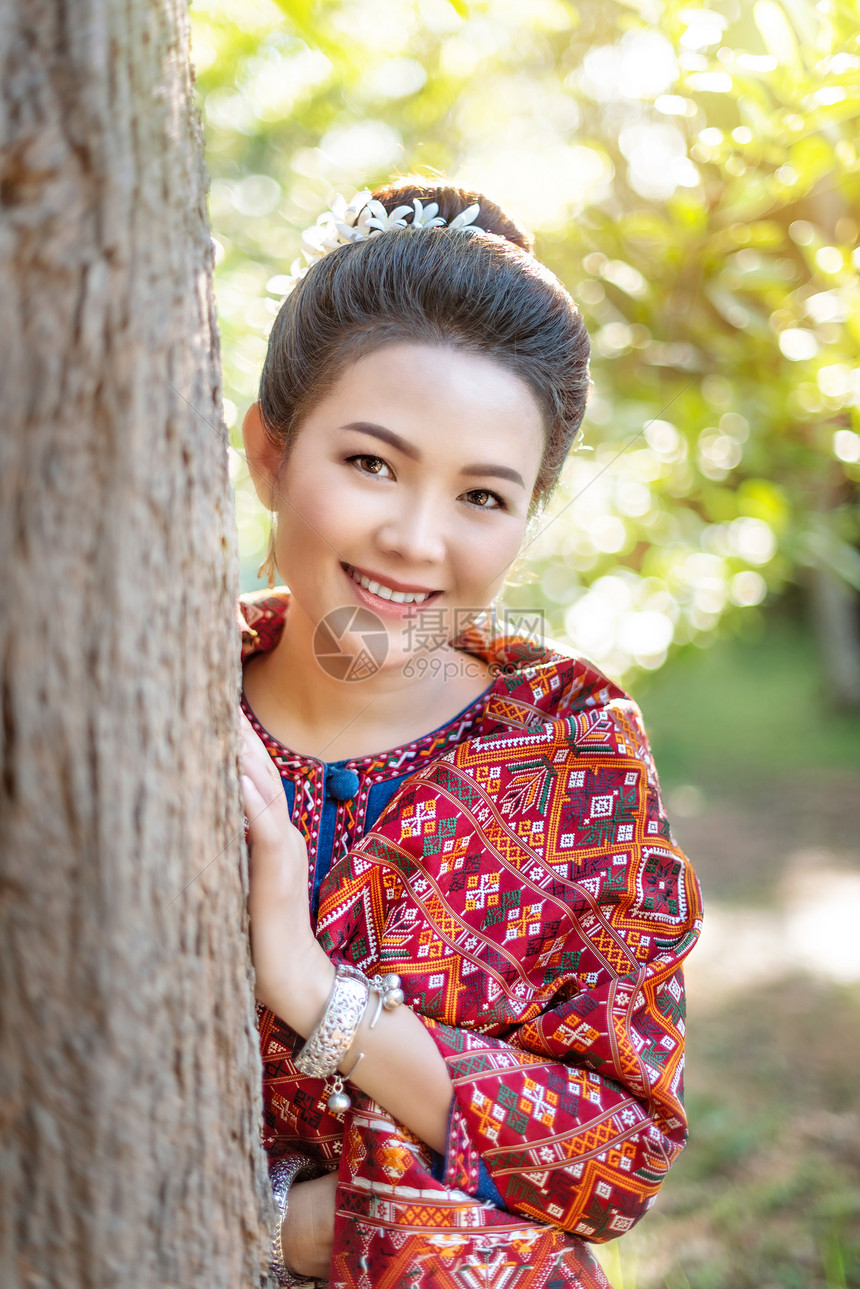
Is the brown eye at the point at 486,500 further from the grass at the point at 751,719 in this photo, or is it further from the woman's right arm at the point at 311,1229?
the grass at the point at 751,719

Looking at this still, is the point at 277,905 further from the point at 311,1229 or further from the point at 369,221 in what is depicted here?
the point at 369,221

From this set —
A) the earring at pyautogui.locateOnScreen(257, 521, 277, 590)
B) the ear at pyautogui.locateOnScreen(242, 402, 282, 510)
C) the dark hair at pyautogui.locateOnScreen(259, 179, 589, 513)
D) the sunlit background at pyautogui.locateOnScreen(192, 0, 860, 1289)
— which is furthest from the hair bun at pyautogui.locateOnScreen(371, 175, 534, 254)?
the earring at pyautogui.locateOnScreen(257, 521, 277, 590)

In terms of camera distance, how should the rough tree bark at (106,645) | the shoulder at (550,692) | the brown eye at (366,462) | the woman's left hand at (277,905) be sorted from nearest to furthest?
the rough tree bark at (106,645)
the woman's left hand at (277,905)
the brown eye at (366,462)
the shoulder at (550,692)

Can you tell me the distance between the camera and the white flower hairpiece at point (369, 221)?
1.30 metres

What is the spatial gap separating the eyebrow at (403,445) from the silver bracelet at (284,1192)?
0.83 meters

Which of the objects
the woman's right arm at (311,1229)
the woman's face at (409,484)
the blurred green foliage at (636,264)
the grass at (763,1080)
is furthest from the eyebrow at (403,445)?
the grass at (763,1080)

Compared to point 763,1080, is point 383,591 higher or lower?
higher

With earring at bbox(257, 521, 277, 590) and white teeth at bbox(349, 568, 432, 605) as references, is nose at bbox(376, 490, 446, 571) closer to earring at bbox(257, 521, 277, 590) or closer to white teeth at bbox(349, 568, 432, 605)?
white teeth at bbox(349, 568, 432, 605)

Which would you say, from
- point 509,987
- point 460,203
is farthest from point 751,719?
point 509,987

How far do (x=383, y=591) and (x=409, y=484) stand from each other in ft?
0.45

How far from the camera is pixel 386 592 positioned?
1.19 meters

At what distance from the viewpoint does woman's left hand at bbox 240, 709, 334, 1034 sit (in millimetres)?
935

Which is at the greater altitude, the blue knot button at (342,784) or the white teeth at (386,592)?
the white teeth at (386,592)

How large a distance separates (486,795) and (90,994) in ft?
2.05
